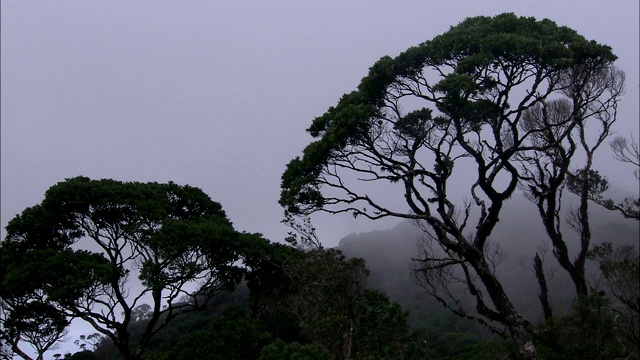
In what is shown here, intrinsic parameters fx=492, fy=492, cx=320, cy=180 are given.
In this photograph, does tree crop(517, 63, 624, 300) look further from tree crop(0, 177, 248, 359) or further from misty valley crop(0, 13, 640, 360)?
tree crop(0, 177, 248, 359)

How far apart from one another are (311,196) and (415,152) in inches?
126

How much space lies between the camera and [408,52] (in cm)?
1295

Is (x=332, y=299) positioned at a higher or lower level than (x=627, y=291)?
higher

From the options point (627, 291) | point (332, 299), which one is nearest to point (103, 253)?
point (332, 299)

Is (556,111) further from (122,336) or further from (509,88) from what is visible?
Result: (122,336)

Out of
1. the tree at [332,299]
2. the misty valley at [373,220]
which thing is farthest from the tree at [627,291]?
the tree at [332,299]

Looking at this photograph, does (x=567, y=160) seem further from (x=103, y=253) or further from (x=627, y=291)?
(x=103, y=253)

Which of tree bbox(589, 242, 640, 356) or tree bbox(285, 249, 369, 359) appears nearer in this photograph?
tree bbox(589, 242, 640, 356)

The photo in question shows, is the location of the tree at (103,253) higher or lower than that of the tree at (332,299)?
higher

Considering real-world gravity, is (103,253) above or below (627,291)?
above

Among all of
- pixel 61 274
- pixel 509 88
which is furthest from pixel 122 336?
pixel 509 88

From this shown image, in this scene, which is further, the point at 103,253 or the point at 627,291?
the point at 103,253

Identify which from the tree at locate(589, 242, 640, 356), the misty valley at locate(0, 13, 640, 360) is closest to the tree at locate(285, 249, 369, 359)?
the misty valley at locate(0, 13, 640, 360)

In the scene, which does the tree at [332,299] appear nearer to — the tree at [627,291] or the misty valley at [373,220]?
the misty valley at [373,220]
